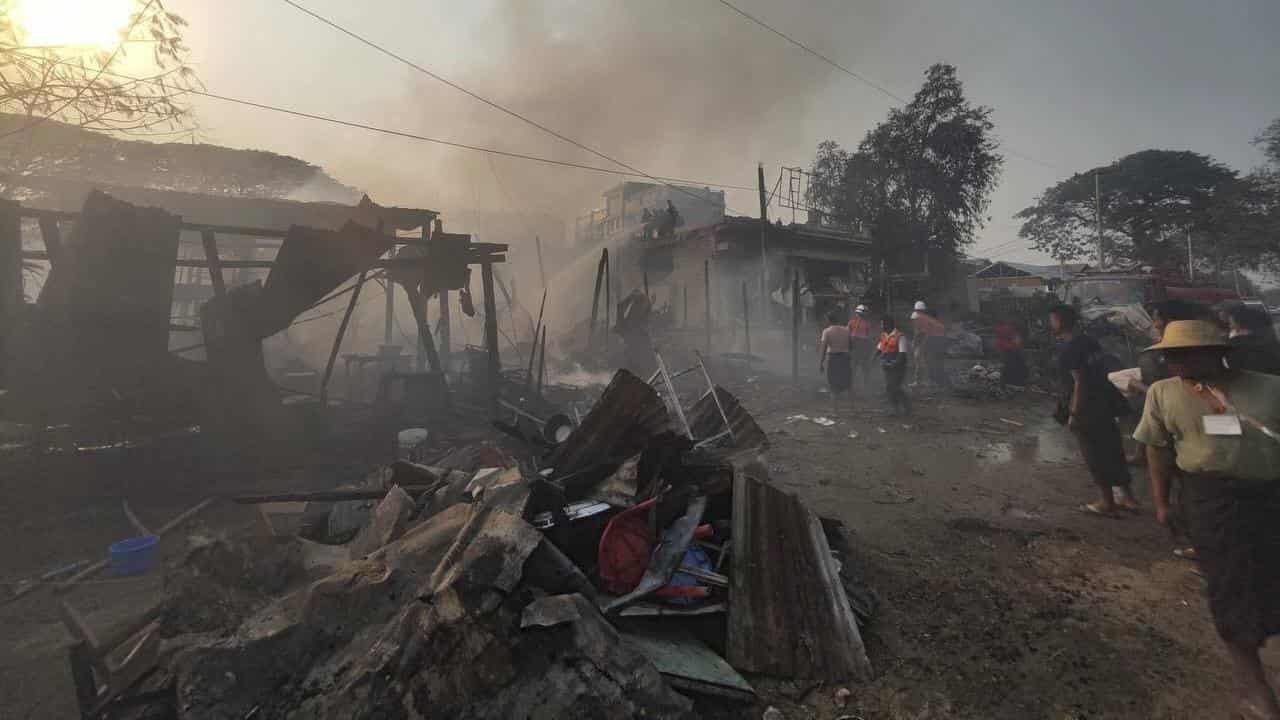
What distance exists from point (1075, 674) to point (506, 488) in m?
3.62

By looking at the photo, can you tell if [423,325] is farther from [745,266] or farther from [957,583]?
[745,266]

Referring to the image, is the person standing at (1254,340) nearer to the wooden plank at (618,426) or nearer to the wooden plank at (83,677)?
the wooden plank at (618,426)

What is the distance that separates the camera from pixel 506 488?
139 inches

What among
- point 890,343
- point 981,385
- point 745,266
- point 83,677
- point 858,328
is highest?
point 745,266

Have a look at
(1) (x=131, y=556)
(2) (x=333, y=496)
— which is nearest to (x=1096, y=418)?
(2) (x=333, y=496)

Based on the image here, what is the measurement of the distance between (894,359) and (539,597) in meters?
8.91

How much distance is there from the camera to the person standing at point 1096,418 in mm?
5117

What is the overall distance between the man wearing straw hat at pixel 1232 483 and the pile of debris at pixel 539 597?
1739 mm

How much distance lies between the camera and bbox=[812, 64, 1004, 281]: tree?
24.4 meters

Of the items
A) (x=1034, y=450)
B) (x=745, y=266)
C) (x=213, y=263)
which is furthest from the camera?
(x=745, y=266)

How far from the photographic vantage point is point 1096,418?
5.16 metres

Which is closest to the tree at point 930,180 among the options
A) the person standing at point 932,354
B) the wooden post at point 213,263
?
the person standing at point 932,354

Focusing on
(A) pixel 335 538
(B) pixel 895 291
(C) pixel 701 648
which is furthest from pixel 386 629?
(B) pixel 895 291

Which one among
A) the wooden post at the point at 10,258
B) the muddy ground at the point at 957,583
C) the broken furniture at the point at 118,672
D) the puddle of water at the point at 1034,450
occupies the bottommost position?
the muddy ground at the point at 957,583
